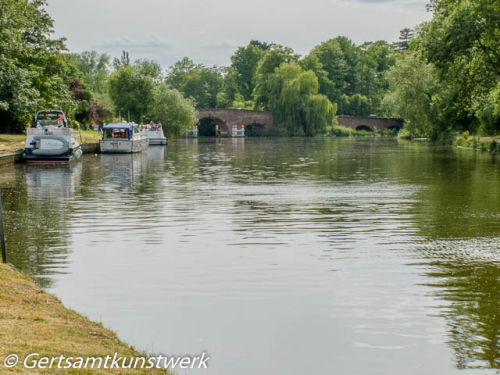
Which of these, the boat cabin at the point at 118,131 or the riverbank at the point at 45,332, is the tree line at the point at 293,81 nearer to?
A: the boat cabin at the point at 118,131

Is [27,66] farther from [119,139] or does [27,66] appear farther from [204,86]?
[204,86]

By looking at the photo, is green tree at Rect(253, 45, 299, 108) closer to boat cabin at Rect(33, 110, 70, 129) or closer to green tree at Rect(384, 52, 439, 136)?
green tree at Rect(384, 52, 439, 136)

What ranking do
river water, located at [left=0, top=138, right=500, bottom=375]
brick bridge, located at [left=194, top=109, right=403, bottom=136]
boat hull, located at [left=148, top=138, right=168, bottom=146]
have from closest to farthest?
river water, located at [left=0, top=138, right=500, bottom=375], boat hull, located at [left=148, top=138, right=168, bottom=146], brick bridge, located at [left=194, top=109, right=403, bottom=136]

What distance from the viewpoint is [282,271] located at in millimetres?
10766

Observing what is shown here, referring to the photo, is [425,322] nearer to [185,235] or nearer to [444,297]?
[444,297]

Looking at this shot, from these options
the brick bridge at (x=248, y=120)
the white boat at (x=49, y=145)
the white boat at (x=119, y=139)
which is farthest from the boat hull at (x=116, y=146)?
the brick bridge at (x=248, y=120)

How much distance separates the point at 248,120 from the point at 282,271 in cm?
9338

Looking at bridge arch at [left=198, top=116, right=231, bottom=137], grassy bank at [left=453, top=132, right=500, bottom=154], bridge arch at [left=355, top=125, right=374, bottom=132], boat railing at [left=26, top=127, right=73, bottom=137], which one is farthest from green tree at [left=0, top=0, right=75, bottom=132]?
bridge arch at [left=355, top=125, right=374, bottom=132]

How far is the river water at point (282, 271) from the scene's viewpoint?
7438 mm

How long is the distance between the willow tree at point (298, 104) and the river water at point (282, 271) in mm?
70098

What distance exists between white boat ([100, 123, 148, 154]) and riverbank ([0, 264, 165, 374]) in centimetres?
4118

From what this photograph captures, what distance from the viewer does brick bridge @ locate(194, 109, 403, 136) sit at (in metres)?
102

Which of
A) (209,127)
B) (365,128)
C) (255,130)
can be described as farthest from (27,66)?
(365,128)

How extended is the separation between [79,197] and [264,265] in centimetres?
Answer: 1147
